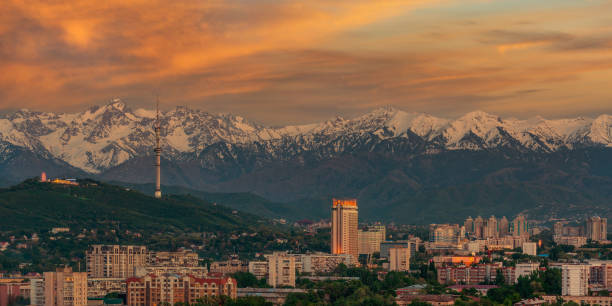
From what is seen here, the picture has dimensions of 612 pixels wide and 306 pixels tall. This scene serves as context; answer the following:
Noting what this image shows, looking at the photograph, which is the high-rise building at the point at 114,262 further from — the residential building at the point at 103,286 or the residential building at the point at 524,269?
the residential building at the point at 524,269

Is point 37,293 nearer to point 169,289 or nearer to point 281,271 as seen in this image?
point 169,289

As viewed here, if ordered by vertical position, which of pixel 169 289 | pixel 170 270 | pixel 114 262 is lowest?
pixel 169 289

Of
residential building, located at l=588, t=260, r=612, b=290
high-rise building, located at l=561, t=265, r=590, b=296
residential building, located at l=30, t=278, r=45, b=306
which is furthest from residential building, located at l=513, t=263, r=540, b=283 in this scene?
residential building, located at l=30, t=278, r=45, b=306

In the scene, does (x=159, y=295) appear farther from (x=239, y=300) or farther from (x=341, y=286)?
(x=341, y=286)

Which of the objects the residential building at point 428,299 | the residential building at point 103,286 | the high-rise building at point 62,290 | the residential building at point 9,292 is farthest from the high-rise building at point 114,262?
the residential building at point 428,299

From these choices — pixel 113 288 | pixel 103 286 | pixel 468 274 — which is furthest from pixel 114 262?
pixel 468 274

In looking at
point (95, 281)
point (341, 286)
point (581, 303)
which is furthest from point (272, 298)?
point (581, 303)
